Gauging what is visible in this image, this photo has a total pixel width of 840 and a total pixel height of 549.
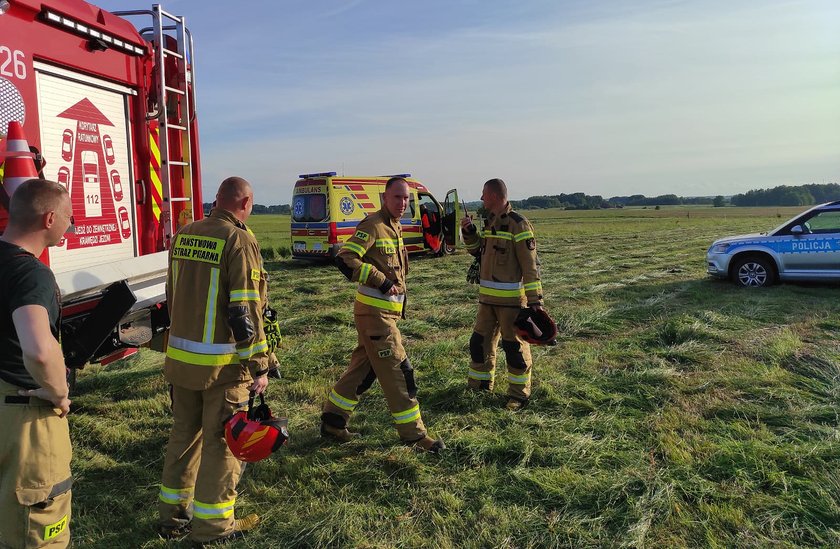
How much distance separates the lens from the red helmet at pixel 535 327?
4.89m

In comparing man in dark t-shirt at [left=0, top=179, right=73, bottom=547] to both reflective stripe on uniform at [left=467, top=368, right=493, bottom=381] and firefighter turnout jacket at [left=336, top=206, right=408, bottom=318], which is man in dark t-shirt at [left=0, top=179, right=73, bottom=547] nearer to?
firefighter turnout jacket at [left=336, top=206, right=408, bottom=318]

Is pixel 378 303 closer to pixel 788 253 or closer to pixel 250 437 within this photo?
pixel 250 437

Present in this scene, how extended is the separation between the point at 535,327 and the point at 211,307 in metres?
2.85

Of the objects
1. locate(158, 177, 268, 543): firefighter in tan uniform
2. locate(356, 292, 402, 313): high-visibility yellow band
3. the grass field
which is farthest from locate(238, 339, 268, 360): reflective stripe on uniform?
locate(356, 292, 402, 313): high-visibility yellow band

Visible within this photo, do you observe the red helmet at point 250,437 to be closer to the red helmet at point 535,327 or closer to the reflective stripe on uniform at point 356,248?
the reflective stripe on uniform at point 356,248

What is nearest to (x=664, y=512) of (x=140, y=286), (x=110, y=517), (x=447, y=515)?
(x=447, y=515)

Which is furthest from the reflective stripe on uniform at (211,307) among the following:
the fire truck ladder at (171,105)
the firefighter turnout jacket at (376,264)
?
the fire truck ladder at (171,105)

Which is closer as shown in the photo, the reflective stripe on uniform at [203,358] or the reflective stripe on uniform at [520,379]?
the reflective stripe on uniform at [203,358]

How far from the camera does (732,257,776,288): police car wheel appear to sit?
10.9 m

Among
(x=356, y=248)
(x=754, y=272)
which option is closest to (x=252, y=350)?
(x=356, y=248)

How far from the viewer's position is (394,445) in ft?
13.8

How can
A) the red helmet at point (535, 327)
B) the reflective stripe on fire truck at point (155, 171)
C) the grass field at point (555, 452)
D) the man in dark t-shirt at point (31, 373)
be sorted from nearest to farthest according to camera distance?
the man in dark t-shirt at point (31, 373) → the grass field at point (555, 452) → the red helmet at point (535, 327) → the reflective stripe on fire truck at point (155, 171)

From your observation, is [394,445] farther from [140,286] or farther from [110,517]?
[140,286]

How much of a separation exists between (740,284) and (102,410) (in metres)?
11.0
